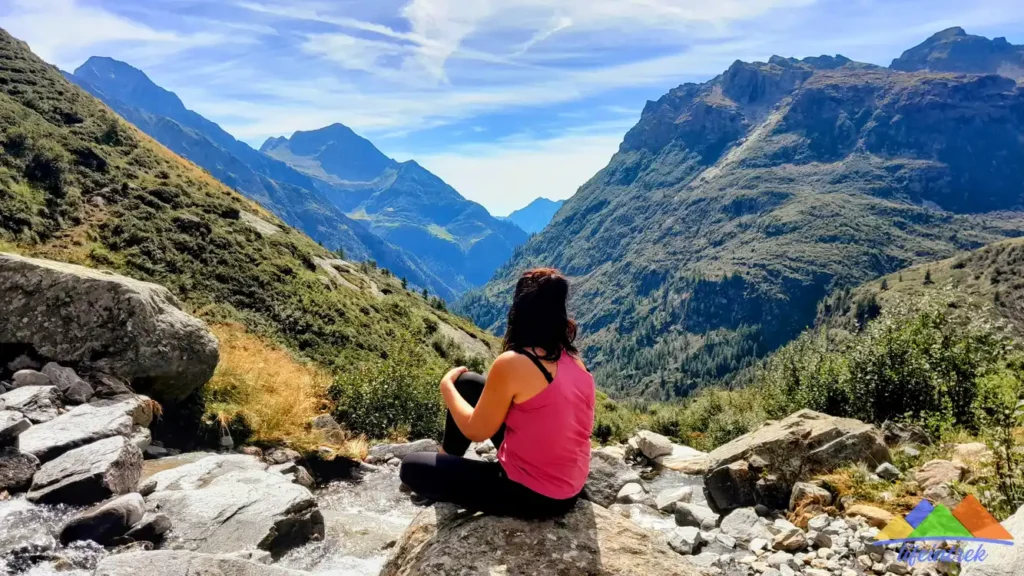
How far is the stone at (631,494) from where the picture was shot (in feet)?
→ 35.7

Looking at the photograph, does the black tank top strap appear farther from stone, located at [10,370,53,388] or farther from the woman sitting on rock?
stone, located at [10,370,53,388]

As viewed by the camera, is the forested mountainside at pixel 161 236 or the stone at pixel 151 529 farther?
the forested mountainside at pixel 161 236

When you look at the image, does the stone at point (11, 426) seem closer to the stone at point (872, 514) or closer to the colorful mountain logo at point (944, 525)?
the colorful mountain logo at point (944, 525)

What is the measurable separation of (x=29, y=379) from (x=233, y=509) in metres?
4.75

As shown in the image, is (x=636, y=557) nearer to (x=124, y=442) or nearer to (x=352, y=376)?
(x=124, y=442)

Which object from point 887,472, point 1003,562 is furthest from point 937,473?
point 1003,562

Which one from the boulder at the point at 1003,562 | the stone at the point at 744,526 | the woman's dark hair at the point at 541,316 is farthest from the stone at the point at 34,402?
the boulder at the point at 1003,562

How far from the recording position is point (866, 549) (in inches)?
275

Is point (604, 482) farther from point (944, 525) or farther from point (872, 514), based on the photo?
point (944, 525)

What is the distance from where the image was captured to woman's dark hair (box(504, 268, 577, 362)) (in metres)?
4.73

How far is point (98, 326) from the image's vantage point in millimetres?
9984

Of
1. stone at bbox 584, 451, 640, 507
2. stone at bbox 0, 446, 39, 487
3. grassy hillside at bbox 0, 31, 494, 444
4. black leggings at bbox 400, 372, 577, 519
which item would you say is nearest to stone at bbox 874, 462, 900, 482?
stone at bbox 584, 451, 640, 507

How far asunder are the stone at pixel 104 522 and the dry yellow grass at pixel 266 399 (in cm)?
443

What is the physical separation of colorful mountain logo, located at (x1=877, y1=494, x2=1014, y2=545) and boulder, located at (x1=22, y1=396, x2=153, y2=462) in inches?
414
